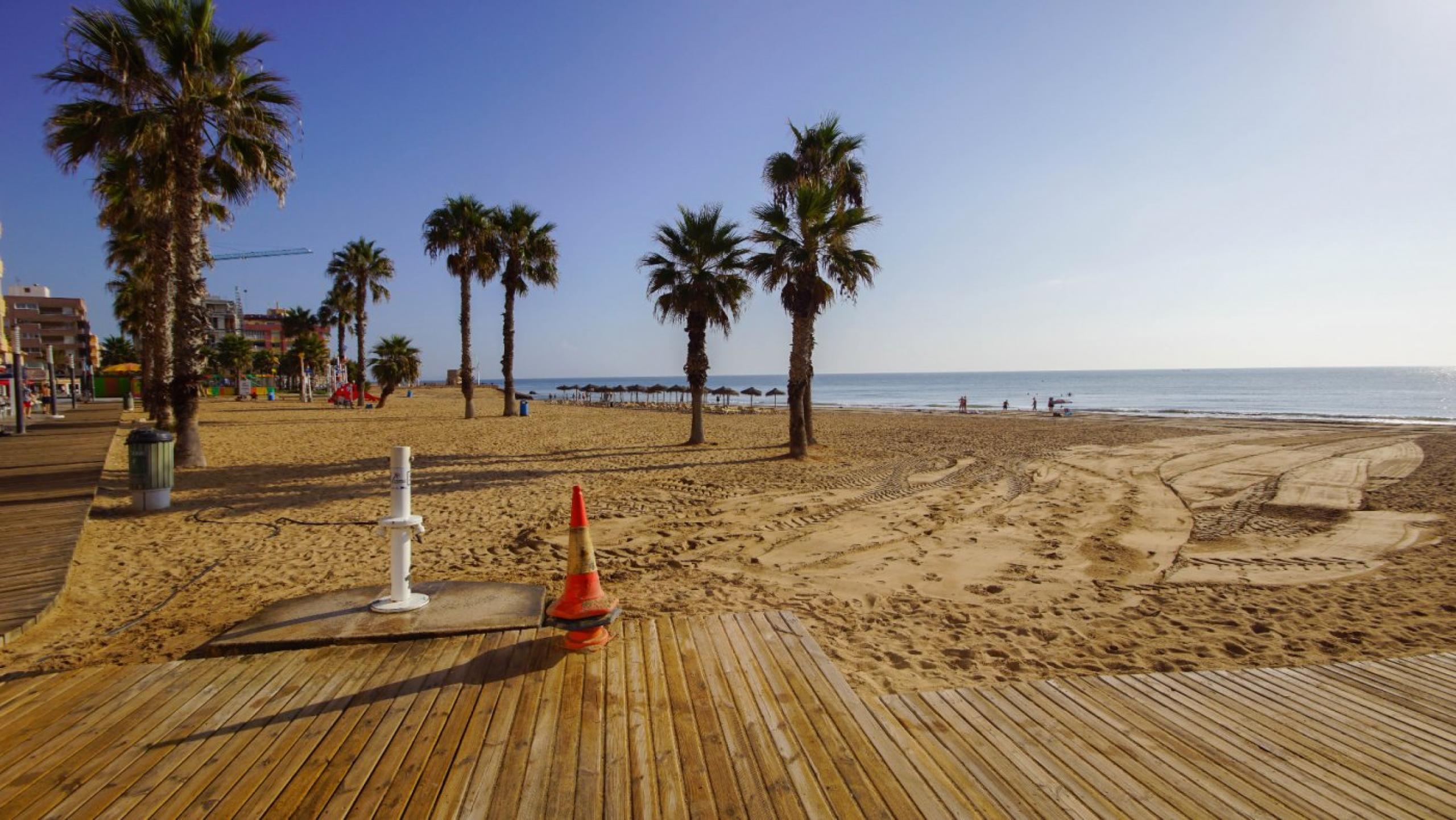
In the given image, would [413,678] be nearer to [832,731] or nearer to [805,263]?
[832,731]

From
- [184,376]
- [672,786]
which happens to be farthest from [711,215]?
[672,786]

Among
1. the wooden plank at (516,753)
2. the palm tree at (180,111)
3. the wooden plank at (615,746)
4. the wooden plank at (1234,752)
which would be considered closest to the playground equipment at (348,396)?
the palm tree at (180,111)

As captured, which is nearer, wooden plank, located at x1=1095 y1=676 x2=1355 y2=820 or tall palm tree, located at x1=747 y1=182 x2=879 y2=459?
wooden plank, located at x1=1095 y1=676 x2=1355 y2=820

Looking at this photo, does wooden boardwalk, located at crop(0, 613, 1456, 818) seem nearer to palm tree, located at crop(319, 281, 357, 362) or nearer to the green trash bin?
the green trash bin

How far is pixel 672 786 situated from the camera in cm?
256

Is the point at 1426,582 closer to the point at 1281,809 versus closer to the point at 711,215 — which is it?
the point at 1281,809

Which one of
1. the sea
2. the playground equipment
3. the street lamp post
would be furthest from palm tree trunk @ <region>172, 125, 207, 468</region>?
the sea

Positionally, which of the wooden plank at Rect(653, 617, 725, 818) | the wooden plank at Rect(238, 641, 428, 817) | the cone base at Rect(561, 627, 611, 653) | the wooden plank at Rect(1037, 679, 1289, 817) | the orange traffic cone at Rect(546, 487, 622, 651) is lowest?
the wooden plank at Rect(1037, 679, 1289, 817)

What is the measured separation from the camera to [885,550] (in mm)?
7688

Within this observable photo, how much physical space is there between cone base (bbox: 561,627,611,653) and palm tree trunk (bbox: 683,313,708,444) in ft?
46.8

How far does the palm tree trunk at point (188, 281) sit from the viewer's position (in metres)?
12.1

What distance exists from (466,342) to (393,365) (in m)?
9.89

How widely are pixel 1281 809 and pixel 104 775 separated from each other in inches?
195

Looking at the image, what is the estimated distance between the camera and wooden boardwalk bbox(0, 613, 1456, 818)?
2.53 metres
